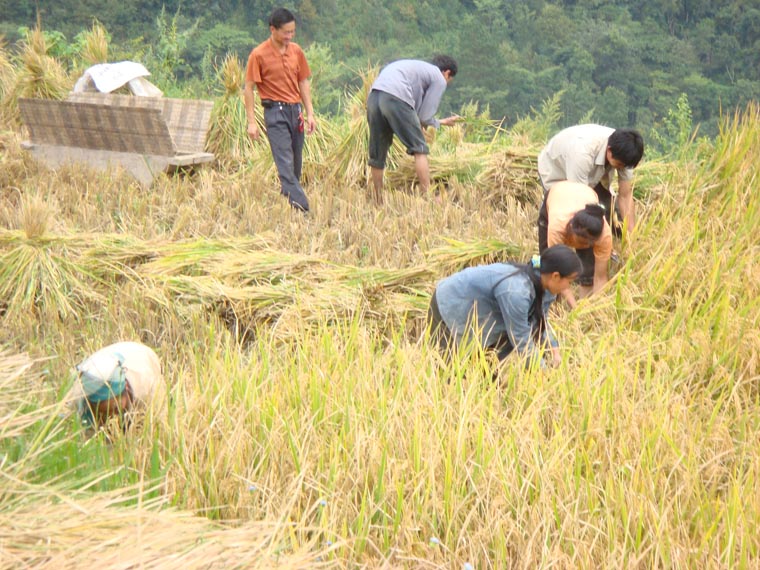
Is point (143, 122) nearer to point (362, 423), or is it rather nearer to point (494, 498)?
point (362, 423)

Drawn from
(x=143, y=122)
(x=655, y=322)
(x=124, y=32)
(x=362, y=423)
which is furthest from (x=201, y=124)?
(x=124, y=32)

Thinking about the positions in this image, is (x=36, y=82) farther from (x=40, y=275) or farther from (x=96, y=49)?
(x=40, y=275)

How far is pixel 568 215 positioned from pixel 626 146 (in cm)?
48

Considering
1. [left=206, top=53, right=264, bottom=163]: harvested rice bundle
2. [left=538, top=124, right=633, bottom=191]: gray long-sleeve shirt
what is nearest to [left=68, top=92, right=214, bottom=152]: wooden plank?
[left=206, top=53, right=264, bottom=163]: harvested rice bundle

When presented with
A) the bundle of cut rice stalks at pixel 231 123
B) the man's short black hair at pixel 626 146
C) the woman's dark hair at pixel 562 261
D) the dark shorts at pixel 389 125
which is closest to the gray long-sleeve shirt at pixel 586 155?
the man's short black hair at pixel 626 146

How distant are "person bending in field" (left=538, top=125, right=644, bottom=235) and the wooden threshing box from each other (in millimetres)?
3191

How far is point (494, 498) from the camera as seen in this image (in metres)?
2.73

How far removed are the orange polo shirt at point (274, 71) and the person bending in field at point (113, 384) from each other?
3.28 m

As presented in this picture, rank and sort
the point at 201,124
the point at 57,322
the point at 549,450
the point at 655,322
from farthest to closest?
1. the point at 201,124
2. the point at 57,322
3. the point at 655,322
4. the point at 549,450

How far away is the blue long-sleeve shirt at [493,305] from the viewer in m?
3.65

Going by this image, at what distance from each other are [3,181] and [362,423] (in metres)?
4.89

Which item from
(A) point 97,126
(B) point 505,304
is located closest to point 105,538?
(B) point 505,304

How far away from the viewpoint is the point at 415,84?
6.51m

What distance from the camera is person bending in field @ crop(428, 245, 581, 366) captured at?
3.58 m
